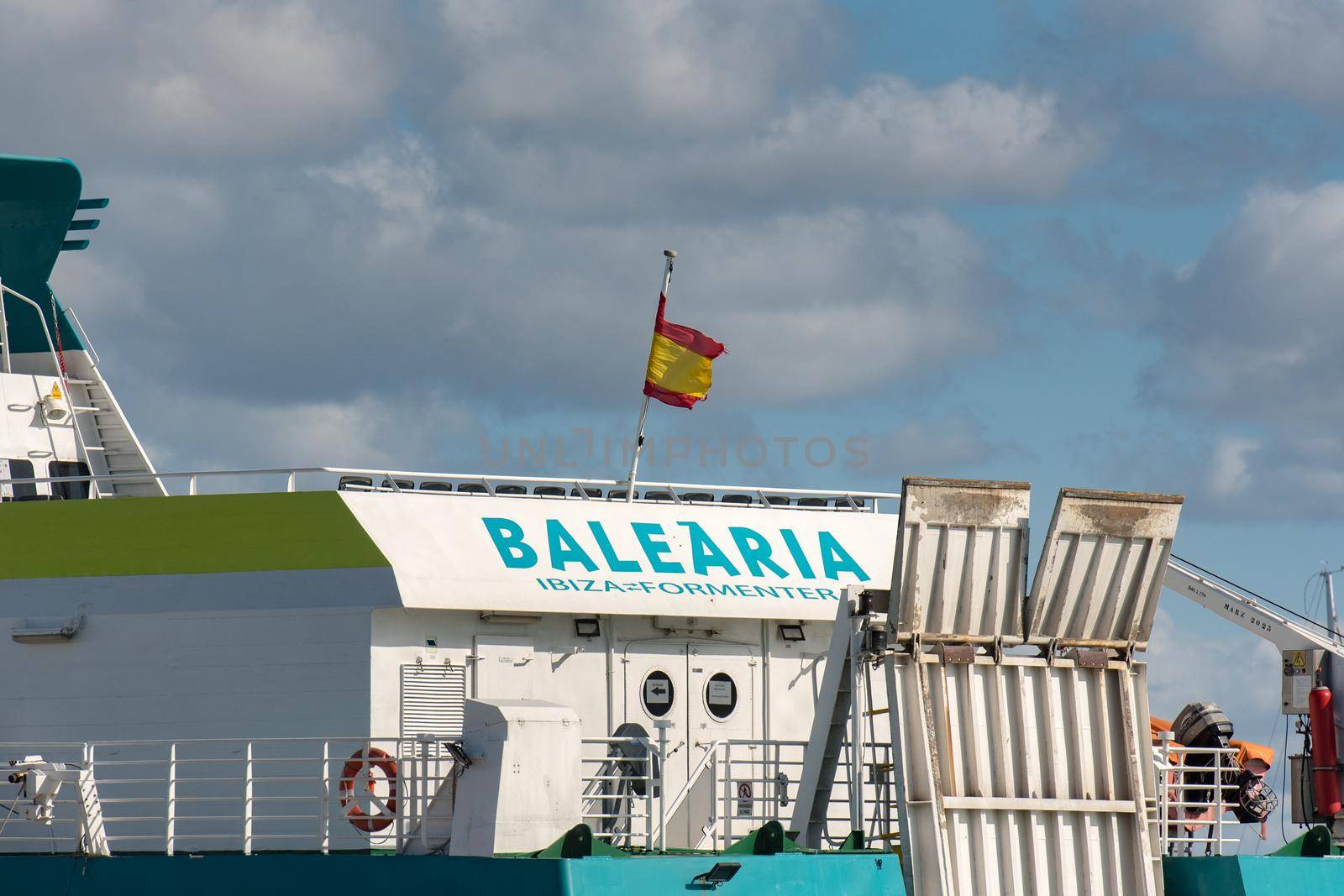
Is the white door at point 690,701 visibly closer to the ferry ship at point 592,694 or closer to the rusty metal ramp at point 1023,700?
the ferry ship at point 592,694

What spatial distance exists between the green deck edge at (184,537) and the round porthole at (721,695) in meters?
3.91

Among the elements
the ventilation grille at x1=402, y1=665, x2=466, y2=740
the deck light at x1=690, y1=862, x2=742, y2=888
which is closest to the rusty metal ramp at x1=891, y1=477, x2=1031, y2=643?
the deck light at x1=690, y1=862, x2=742, y2=888

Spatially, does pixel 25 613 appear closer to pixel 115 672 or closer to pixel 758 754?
pixel 115 672

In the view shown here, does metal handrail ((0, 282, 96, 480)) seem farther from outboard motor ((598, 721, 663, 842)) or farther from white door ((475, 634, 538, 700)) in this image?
outboard motor ((598, 721, 663, 842))

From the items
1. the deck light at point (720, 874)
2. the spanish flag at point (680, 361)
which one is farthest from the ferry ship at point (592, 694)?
the spanish flag at point (680, 361)

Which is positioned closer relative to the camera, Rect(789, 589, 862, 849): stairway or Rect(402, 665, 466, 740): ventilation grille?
Rect(789, 589, 862, 849): stairway

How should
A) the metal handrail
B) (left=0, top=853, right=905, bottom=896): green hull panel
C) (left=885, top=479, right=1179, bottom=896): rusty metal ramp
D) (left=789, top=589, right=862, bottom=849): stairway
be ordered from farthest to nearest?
the metal handrail < (left=789, top=589, right=862, bottom=849): stairway < (left=885, top=479, right=1179, bottom=896): rusty metal ramp < (left=0, top=853, right=905, bottom=896): green hull panel

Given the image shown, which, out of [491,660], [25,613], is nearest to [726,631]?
[491,660]

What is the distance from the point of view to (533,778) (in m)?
15.4

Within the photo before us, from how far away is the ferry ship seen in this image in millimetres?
15963

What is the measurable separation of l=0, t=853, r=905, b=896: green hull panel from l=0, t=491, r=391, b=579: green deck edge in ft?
11.0

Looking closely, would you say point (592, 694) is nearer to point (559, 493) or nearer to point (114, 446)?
point (559, 493)

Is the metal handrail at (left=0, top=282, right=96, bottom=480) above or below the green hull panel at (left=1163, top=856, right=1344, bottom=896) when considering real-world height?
above

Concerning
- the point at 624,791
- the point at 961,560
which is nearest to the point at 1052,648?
the point at 961,560
